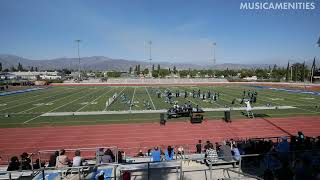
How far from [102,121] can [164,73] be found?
147252 mm

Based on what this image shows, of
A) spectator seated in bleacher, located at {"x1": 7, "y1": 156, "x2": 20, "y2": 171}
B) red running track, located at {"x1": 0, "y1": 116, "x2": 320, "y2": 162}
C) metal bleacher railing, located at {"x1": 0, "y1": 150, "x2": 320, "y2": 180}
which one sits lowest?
red running track, located at {"x1": 0, "y1": 116, "x2": 320, "y2": 162}

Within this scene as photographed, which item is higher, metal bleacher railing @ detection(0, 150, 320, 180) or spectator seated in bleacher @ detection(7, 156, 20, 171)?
metal bleacher railing @ detection(0, 150, 320, 180)

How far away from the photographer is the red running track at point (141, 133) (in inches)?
739

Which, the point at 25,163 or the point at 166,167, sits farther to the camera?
the point at 25,163

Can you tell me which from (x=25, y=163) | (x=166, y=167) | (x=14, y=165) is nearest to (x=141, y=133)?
(x=25, y=163)

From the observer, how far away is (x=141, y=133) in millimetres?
21266

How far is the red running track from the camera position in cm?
1877

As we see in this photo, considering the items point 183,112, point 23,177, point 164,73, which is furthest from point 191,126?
point 164,73

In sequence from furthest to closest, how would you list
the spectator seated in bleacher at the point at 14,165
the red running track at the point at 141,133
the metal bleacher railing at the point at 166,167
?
the red running track at the point at 141,133
the spectator seated in bleacher at the point at 14,165
the metal bleacher railing at the point at 166,167

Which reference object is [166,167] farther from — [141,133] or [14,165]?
[141,133]

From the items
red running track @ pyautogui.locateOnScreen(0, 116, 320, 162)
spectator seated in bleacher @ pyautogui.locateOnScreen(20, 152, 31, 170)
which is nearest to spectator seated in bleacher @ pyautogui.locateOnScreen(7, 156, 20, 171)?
spectator seated in bleacher @ pyautogui.locateOnScreen(20, 152, 31, 170)

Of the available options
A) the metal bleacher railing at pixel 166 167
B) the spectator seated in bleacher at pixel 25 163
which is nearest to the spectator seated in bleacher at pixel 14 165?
the spectator seated in bleacher at pixel 25 163

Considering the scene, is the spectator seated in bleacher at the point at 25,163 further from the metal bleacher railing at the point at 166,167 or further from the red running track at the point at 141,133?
the red running track at the point at 141,133

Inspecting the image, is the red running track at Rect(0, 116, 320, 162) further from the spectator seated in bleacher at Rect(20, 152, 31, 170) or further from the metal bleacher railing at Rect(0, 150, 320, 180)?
the metal bleacher railing at Rect(0, 150, 320, 180)
